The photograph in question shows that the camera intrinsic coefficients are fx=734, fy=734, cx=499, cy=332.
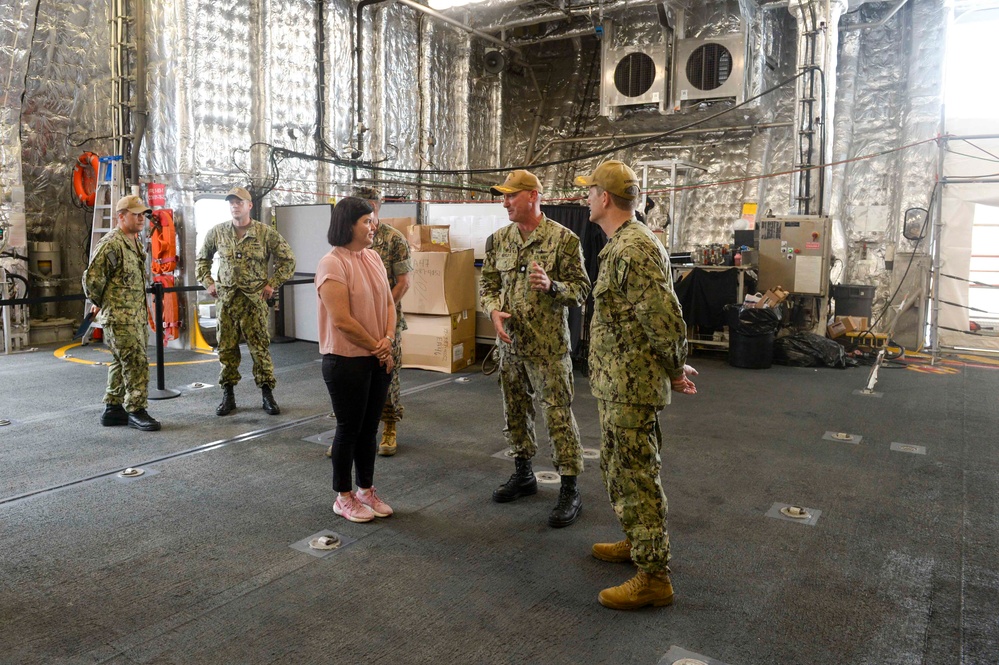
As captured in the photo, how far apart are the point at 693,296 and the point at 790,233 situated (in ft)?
4.33

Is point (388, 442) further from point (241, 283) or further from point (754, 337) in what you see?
point (754, 337)

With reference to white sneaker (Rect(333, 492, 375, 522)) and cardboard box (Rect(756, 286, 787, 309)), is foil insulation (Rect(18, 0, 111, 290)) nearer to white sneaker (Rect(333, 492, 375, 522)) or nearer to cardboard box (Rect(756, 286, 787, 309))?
white sneaker (Rect(333, 492, 375, 522))

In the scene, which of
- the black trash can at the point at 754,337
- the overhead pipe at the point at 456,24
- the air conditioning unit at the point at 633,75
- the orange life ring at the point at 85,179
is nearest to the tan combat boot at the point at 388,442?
the black trash can at the point at 754,337

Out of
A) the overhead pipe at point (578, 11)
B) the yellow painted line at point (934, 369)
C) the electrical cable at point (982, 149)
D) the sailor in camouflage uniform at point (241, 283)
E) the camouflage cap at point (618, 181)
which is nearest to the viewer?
the camouflage cap at point (618, 181)

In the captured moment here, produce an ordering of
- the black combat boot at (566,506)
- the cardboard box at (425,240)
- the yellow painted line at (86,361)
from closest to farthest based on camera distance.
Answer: the black combat boot at (566,506), the cardboard box at (425,240), the yellow painted line at (86,361)

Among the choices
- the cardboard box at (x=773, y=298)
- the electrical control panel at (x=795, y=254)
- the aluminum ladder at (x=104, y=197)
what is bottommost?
the cardboard box at (x=773, y=298)

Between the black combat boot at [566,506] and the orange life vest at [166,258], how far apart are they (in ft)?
21.0

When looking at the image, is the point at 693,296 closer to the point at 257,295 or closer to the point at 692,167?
the point at 692,167

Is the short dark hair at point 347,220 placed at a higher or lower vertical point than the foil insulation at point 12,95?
lower

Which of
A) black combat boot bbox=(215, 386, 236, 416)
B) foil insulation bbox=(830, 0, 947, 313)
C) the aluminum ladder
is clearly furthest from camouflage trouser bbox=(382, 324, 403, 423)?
foil insulation bbox=(830, 0, 947, 313)

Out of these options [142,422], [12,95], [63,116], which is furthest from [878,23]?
[12,95]

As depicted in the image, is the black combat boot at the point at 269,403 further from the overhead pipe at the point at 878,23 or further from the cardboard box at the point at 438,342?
the overhead pipe at the point at 878,23

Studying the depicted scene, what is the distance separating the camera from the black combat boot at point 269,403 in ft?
18.3

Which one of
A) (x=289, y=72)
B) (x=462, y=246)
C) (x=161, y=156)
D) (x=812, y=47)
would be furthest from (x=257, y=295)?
(x=812, y=47)
